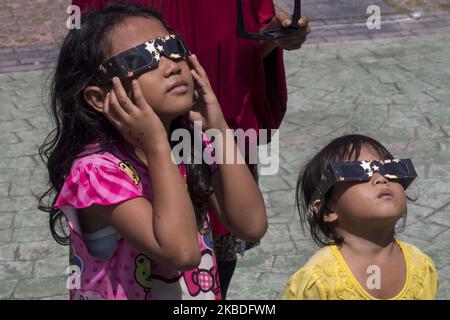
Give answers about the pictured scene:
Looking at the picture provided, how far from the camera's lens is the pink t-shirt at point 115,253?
94.8 inches

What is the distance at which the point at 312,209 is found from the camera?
2928mm

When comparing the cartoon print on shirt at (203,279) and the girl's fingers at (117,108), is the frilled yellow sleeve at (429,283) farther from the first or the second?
the girl's fingers at (117,108)

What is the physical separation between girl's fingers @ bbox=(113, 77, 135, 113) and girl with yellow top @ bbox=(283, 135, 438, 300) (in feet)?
2.36

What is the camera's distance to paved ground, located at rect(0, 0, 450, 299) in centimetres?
477

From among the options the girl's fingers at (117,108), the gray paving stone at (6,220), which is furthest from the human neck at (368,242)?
the gray paving stone at (6,220)

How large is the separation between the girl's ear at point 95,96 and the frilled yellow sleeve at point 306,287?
0.76 metres

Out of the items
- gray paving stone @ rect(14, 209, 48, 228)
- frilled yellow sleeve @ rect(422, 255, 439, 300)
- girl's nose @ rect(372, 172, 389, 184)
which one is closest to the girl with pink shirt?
girl's nose @ rect(372, 172, 389, 184)

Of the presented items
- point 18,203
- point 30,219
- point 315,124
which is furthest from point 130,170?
point 315,124

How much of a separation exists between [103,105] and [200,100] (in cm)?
27

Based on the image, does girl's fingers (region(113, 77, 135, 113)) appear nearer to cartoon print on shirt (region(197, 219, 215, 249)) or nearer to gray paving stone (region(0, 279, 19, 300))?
cartoon print on shirt (region(197, 219, 215, 249))

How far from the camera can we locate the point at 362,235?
2.82 meters

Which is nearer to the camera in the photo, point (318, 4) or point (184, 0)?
point (184, 0)

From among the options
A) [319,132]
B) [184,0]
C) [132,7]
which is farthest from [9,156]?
[132,7]
